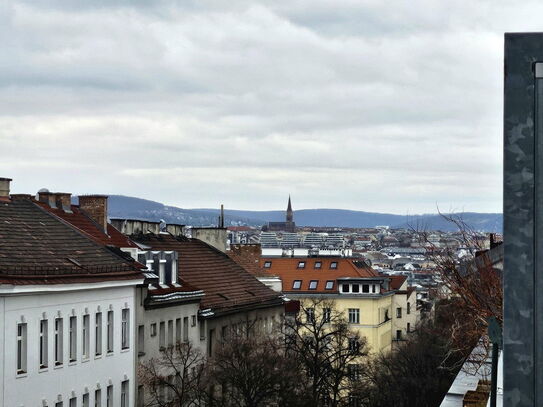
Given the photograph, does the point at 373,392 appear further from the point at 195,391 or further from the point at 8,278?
the point at 8,278

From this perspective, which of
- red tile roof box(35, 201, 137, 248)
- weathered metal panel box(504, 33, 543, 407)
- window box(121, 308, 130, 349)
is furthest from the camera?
red tile roof box(35, 201, 137, 248)

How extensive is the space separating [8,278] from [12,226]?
678 centimetres

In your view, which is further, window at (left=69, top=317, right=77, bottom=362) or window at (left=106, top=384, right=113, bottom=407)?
window at (left=106, top=384, right=113, bottom=407)

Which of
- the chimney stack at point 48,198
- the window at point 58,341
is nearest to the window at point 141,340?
the chimney stack at point 48,198

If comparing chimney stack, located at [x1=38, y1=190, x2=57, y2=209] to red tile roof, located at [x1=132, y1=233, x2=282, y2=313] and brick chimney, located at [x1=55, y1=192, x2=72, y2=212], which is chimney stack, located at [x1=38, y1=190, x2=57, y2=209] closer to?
brick chimney, located at [x1=55, y1=192, x2=72, y2=212]

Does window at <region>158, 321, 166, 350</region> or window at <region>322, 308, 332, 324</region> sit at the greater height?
window at <region>158, 321, 166, 350</region>

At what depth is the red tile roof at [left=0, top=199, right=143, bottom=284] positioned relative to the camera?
125 feet

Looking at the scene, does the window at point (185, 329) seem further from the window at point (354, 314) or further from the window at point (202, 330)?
the window at point (354, 314)

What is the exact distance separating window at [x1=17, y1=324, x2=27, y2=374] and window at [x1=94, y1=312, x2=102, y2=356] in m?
6.37

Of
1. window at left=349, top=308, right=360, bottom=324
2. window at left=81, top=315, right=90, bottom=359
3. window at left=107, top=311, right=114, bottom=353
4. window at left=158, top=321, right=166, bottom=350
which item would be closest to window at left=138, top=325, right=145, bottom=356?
window at left=158, top=321, right=166, bottom=350

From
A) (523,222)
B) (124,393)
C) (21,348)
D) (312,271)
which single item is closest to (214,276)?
(124,393)

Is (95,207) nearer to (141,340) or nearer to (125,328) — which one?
(141,340)

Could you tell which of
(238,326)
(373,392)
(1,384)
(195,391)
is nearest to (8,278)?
(1,384)

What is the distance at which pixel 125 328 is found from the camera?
46906 mm
